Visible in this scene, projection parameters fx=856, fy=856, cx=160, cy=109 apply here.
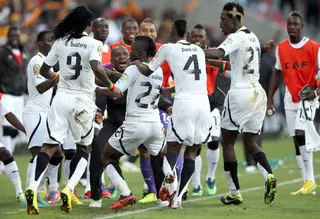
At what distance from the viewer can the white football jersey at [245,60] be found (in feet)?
37.9

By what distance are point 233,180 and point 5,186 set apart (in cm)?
472

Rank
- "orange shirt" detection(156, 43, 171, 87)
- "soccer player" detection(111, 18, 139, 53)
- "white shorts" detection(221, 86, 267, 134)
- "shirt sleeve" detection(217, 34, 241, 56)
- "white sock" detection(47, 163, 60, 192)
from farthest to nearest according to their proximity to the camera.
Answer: "soccer player" detection(111, 18, 139, 53), "orange shirt" detection(156, 43, 171, 87), "white sock" detection(47, 163, 60, 192), "white shorts" detection(221, 86, 267, 134), "shirt sleeve" detection(217, 34, 241, 56)

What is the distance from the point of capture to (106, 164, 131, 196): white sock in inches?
436

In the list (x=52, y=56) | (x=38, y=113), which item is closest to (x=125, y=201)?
(x=52, y=56)

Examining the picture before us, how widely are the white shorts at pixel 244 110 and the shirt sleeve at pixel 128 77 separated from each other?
1.48 m

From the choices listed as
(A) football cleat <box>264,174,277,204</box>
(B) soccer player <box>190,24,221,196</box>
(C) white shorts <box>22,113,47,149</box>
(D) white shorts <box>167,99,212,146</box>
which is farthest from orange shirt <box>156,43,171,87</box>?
(A) football cleat <box>264,174,277,204</box>

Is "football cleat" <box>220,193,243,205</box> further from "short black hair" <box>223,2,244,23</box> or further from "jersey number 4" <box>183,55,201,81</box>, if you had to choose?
"short black hair" <box>223,2,244,23</box>

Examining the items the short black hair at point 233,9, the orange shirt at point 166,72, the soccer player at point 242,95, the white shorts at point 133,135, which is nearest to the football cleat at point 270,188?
the soccer player at point 242,95

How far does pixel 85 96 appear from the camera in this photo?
1122 centimetres

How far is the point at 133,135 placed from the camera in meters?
11.1

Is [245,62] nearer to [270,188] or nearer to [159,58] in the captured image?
[159,58]

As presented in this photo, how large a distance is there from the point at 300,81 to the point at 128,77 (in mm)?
3707

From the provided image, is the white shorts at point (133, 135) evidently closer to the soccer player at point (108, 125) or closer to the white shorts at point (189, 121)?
the white shorts at point (189, 121)

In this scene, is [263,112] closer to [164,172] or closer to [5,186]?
[164,172]
